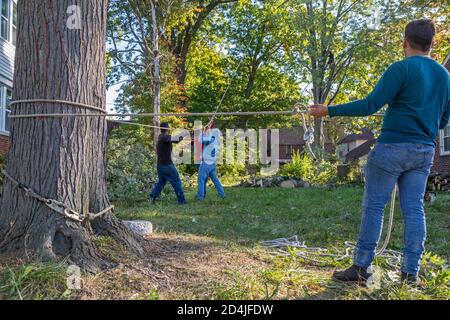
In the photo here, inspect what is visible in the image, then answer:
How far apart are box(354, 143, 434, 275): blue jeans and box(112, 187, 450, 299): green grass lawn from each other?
0.96 feet

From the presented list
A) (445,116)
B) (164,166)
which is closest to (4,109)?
(164,166)

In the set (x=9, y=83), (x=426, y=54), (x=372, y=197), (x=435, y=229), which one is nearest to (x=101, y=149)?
(x=372, y=197)

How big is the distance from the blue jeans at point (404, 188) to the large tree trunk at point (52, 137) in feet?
5.79

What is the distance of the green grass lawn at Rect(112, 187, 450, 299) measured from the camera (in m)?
2.77

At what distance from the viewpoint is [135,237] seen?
140 inches

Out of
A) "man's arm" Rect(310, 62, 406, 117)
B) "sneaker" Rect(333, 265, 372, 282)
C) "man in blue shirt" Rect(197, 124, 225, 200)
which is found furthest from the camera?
"man in blue shirt" Rect(197, 124, 225, 200)

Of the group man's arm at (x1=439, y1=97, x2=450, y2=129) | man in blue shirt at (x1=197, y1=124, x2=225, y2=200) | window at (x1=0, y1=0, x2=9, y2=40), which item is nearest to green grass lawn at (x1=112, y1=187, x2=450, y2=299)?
man in blue shirt at (x1=197, y1=124, x2=225, y2=200)

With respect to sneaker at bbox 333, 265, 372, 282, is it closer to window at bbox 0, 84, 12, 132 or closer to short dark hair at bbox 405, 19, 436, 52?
short dark hair at bbox 405, 19, 436, 52

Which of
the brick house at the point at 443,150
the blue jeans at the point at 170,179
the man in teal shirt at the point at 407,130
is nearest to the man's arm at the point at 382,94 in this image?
the man in teal shirt at the point at 407,130

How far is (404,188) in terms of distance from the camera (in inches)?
115

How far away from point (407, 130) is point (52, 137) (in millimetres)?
2451

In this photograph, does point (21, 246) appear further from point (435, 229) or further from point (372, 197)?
point (435, 229)

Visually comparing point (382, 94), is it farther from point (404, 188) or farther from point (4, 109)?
point (4, 109)
